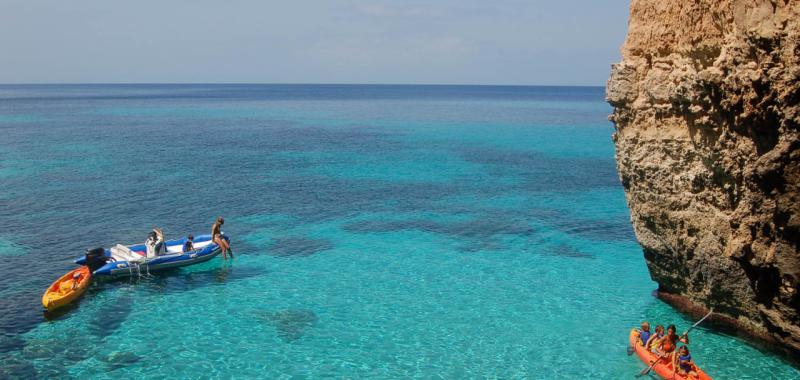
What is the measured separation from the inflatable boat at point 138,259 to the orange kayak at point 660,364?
1712 cm

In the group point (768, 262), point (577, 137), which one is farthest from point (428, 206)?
point (577, 137)

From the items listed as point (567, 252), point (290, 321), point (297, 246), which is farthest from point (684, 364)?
point (297, 246)

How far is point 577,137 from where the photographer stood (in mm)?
75438

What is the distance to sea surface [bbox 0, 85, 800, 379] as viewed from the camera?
1748 centimetres

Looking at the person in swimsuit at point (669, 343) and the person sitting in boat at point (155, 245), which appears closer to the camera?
the person in swimsuit at point (669, 343)

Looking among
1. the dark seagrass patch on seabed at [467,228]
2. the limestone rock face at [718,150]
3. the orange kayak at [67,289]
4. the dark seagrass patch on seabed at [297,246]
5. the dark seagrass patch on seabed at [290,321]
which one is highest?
the limestone rock face at [718,150]

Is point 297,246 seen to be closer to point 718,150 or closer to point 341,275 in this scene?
point 341,275

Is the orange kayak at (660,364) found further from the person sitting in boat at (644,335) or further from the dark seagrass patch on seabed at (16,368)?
the dark seagrass patch on seabed at (16,368)

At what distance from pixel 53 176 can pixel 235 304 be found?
30408mm

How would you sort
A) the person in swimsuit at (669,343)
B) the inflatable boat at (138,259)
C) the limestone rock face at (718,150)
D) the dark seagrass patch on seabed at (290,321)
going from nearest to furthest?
the limestone rock face at (718,150) → the person in swimsuit at (669,343) → the dark seagrass patch on seabed at (290,321) → the inflatable boat at (138,259)

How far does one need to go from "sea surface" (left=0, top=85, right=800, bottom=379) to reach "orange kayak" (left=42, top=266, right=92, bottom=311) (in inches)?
17.8


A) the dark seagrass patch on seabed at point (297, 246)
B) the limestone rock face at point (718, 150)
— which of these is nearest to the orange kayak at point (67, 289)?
the dark seagrass patch on seabed at point (297, 246)

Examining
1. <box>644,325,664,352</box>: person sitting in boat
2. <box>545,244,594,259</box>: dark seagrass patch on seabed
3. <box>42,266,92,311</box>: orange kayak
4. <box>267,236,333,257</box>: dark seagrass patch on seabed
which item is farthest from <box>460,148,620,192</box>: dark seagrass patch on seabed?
<box>42,266,92,311</box>: orange kayak

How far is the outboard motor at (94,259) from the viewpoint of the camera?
23.4 m
